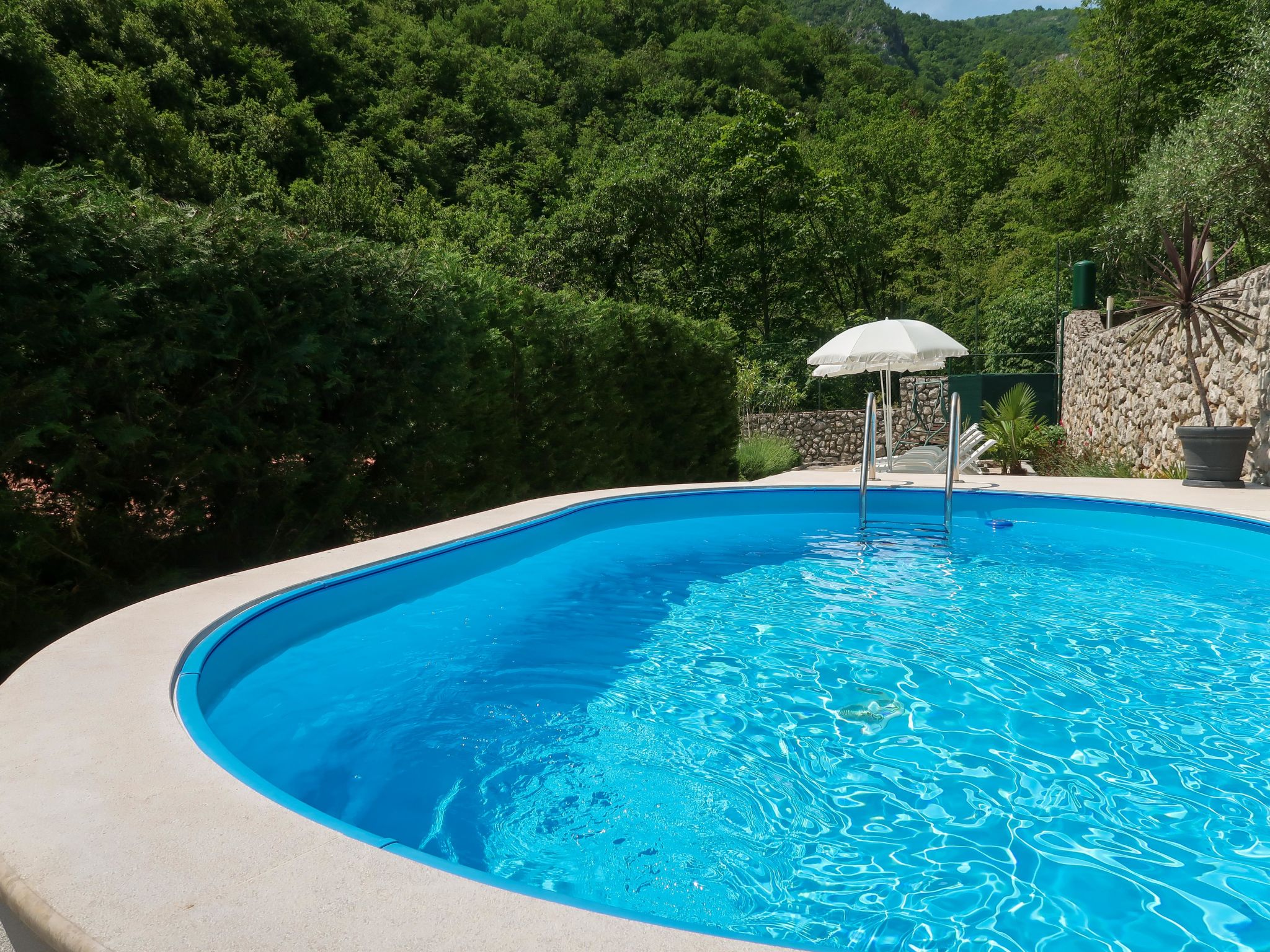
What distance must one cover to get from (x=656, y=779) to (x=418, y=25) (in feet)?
130

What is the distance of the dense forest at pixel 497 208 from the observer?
17.1ft

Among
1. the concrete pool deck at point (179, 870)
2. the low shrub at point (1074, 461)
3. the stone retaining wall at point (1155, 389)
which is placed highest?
the stone retaining wall at point (1155, 389)

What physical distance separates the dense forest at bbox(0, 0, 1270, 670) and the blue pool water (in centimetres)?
163

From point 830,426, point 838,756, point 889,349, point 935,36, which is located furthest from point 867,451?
point 935,36

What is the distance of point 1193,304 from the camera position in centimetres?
1039

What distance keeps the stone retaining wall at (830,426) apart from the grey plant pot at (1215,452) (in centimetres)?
1012

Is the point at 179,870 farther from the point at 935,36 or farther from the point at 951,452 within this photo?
the point at 935,36

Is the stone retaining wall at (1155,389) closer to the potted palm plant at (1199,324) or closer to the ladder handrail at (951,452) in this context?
the potted palm plant at (1199,324)

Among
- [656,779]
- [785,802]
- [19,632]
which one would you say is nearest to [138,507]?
[19,632]

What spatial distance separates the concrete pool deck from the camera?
5.27 feet

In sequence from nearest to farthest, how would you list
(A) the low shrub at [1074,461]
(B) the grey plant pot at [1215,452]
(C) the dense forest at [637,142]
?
(B) the grey plant pot at [1215,452], (A) the low shrub at [1074,461], (C) the dense forest at [637,142]

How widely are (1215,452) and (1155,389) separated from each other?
358cm

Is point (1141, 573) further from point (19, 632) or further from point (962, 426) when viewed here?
point (962, 426)

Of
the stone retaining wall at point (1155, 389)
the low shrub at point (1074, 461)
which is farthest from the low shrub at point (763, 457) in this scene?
the stone retaining wall at point (1155, 389)
